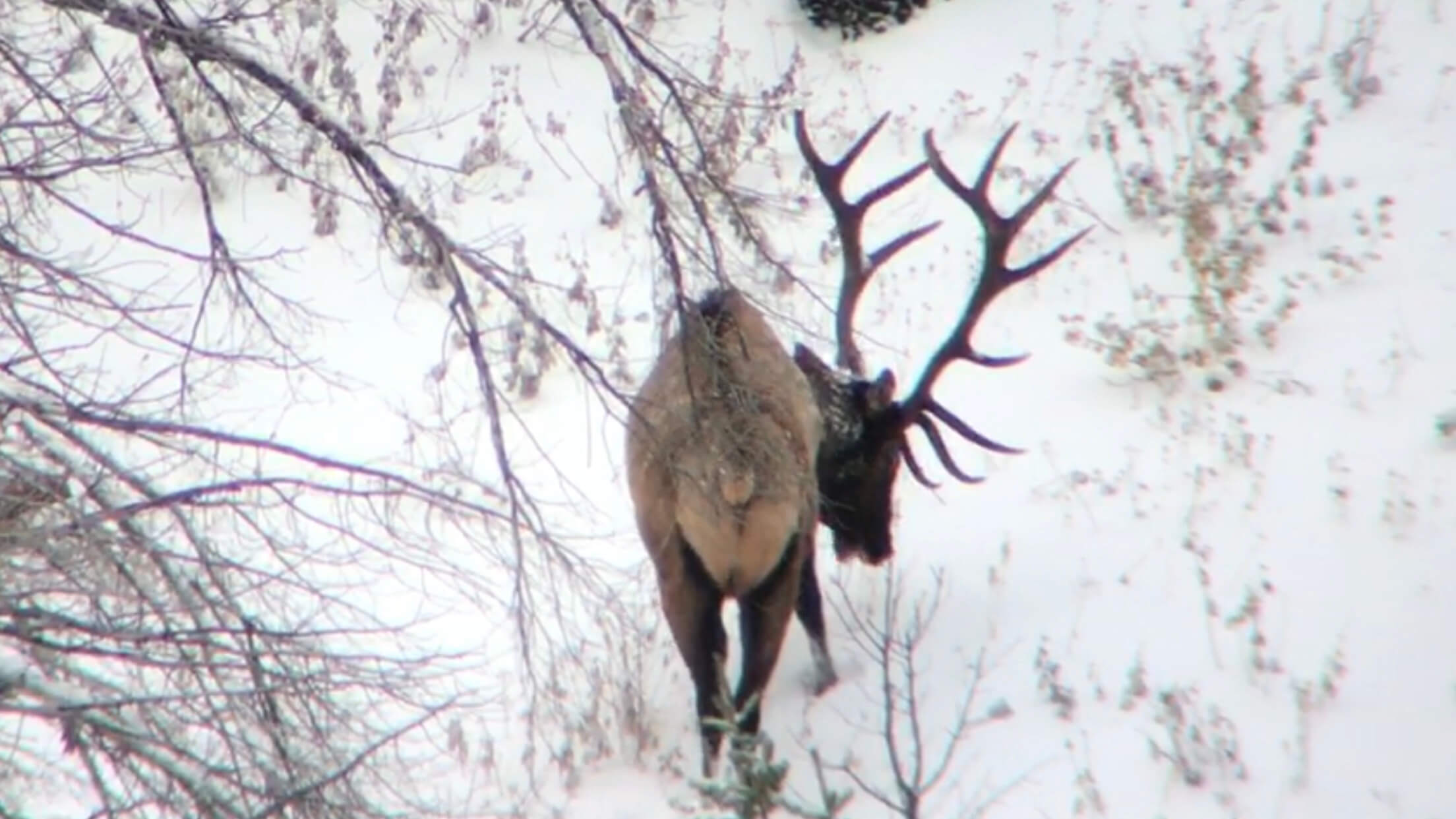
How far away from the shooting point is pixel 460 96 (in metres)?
13.7

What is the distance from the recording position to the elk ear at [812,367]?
25.0 ft

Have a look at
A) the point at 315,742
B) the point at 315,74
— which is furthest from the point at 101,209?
the point at 315,742

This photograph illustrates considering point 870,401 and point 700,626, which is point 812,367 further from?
point 700,626

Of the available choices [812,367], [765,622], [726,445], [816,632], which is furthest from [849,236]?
[726,445]

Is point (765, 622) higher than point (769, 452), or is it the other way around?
point (765, 622)

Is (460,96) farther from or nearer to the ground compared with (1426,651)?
farther from the ground

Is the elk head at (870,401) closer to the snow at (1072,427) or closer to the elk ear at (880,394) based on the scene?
the elk ear at (880,394)

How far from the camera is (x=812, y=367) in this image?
7.67 m

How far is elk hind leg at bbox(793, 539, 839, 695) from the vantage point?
739cm

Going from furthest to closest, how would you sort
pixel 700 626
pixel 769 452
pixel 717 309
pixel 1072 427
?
pixel 1072 427, pixel 700 626, pixel 769 452, pixel 717 309

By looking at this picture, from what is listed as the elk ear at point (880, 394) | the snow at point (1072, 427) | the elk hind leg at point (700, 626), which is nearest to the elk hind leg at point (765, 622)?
the elk hind leg at point (700, 626)

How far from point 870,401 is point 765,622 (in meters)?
1.18

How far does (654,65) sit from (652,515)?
213 cm

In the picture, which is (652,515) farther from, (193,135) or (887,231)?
(887,231)
